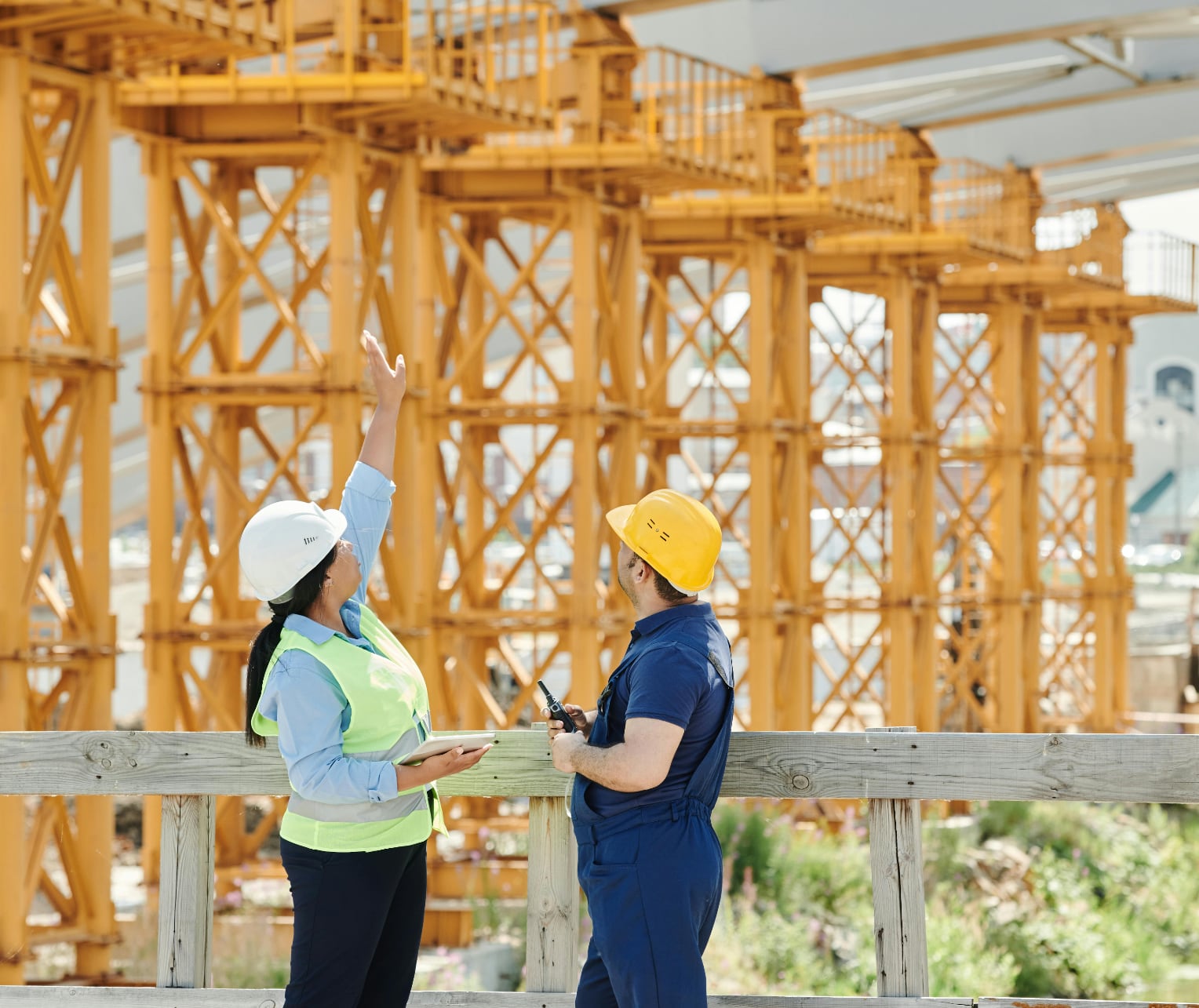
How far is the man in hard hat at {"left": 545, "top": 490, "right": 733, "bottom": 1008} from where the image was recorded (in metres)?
4.18

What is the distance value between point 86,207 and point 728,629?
135 feet

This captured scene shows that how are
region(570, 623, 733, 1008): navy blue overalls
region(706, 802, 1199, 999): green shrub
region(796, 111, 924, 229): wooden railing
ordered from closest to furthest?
region(570, 623, 733, 1008): navy blue overalls, region(706, 802, 1199, 999): green shrub, region(796, 111, 924, 229): wooden railing

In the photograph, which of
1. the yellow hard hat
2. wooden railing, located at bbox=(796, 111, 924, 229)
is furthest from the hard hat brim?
wooden railing, located at bbox=(796, 111, 924, 229)

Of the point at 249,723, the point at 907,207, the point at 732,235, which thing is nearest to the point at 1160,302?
the point at 907,207

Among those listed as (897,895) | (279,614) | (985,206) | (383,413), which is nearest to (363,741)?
(279,614)

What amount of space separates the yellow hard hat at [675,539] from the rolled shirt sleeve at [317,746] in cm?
76

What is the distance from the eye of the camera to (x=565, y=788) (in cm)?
487

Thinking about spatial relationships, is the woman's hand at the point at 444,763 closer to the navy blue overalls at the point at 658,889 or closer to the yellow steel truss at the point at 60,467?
the navy blue overalls at the point at 658,889

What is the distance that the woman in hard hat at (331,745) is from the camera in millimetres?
4148

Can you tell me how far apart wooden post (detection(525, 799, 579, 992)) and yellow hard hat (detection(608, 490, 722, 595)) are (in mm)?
862

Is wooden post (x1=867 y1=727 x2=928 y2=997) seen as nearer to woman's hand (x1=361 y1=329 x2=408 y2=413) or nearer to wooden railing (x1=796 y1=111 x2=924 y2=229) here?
woman's hand (x1=361 y1=329 x2=408 y2=413)

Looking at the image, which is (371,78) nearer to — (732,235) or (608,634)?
(608,634)

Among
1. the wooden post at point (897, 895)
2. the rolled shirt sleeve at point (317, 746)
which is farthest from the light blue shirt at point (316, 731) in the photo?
the wooden post at point (897, 895)

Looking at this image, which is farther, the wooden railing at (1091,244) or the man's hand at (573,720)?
the wooden railing at (1091,244)
